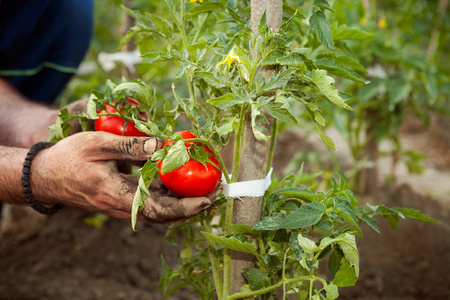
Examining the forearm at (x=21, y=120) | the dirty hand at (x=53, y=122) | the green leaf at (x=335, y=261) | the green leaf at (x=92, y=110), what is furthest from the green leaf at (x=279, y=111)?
the forearm at (x=21, y=120)

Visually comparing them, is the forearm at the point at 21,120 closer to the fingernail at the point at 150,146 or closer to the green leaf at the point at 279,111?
the fingernail at the point at 150,146

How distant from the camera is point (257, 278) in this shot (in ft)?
2.82

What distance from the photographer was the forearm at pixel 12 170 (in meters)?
1.05

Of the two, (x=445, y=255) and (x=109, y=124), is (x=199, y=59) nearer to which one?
(x=109, y=124)

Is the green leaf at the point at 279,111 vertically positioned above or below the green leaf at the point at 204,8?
below

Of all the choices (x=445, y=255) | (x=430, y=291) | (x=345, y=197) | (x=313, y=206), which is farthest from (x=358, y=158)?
(x=313, y=206)

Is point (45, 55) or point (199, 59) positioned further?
point (45, 55)

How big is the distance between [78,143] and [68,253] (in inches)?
54.5

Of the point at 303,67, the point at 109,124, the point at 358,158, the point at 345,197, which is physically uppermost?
the point at 303,67

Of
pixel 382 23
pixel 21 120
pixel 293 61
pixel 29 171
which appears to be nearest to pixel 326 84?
pixel 293 61

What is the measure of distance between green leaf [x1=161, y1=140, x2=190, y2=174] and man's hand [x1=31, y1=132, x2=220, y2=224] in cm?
11

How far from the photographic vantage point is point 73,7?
1.85 m

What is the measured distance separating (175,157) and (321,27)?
0.37 meters

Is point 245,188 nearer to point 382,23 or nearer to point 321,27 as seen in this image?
point 321,27
